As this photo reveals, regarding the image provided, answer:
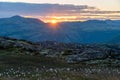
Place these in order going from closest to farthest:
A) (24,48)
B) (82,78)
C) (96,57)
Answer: (82,78), (96,57), (24,48)

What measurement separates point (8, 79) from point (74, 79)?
7576mm

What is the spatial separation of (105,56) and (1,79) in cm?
7981

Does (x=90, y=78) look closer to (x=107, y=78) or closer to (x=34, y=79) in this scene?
(x=107, y=78)

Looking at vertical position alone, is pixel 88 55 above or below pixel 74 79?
below

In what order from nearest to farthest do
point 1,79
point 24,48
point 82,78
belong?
point 1,79 → point 82,78 → point 24,48

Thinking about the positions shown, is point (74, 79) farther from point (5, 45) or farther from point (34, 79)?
point (5, 45)

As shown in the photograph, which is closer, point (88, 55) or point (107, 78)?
point (107, 78)

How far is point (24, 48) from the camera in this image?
406 feet

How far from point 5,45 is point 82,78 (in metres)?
85.9

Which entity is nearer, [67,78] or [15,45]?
[67,78]

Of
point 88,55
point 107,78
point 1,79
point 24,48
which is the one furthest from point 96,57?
point 1,79

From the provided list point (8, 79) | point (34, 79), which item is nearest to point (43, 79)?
point (34, 79)

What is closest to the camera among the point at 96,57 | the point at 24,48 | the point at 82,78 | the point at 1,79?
the point at 1,79

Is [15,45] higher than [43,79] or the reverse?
the reverse
